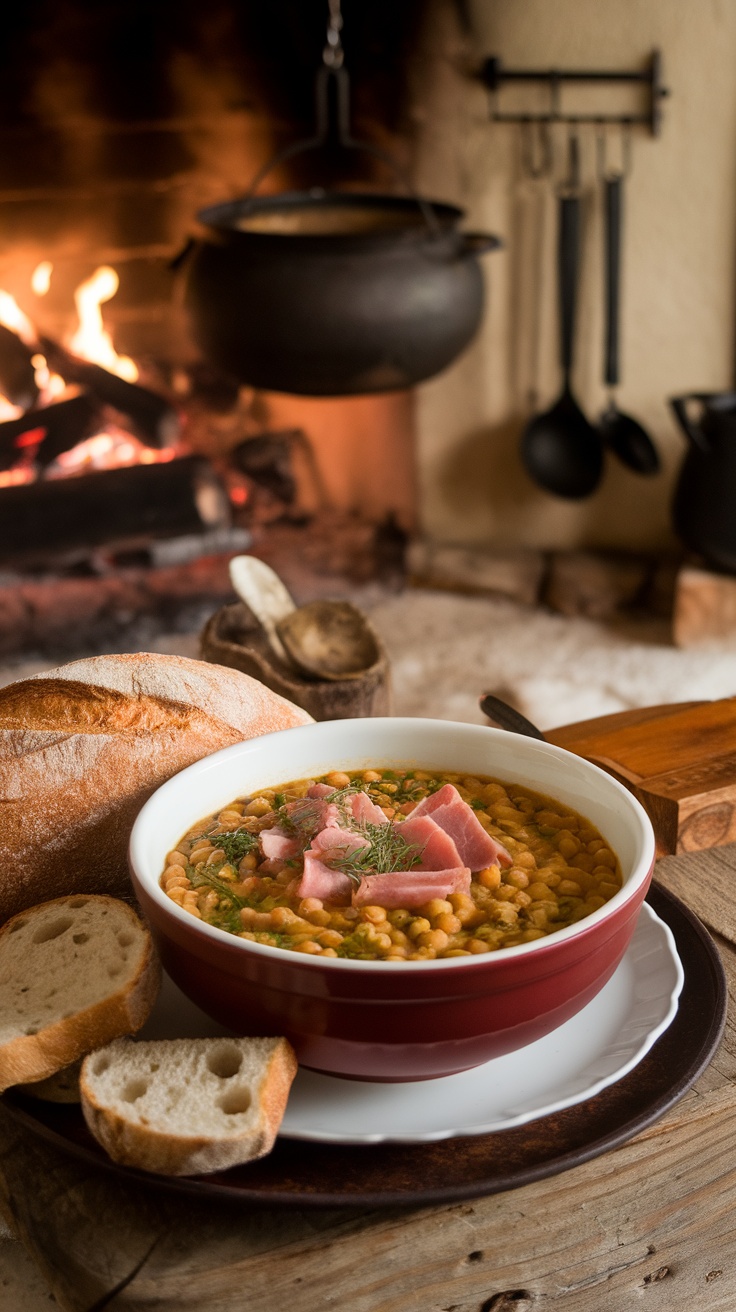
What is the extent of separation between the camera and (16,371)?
3.63 m

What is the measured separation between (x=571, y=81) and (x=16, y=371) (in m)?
1.84

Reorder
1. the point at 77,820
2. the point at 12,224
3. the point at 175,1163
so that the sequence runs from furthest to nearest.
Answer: the point at 12,224 → the point at 77,820 → the point at 175,1163

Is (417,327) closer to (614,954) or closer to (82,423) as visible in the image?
(82,423)

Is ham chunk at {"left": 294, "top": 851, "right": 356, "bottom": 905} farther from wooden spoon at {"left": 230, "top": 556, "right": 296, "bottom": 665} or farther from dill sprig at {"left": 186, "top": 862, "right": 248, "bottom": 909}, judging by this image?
wooden spoon at {"left": 230, "top": 556, "right": 296, "bottom": 665}

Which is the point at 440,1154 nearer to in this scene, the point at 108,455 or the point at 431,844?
the point at 431,844

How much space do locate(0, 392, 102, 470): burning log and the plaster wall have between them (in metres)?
1.11

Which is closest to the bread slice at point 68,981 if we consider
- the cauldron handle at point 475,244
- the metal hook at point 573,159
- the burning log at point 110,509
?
the cauldron handle at point 475,244

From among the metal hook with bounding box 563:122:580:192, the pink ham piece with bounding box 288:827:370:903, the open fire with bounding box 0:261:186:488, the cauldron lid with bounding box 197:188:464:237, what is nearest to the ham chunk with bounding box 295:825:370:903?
the pink ham piece with bounding box 288:827:370:903

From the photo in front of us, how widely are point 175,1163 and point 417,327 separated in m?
2.32

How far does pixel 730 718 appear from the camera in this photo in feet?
5.08

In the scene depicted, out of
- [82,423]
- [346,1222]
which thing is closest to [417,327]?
[82,423]

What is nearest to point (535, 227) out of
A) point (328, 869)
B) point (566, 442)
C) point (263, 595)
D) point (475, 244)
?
point (566, 442)

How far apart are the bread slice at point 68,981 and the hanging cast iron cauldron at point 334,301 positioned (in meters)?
1.93

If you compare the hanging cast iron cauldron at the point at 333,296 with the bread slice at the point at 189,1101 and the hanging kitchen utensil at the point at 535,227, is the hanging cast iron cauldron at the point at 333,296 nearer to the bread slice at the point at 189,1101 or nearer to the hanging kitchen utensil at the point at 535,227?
the hanging kitchen utensil at the point at 535,227
